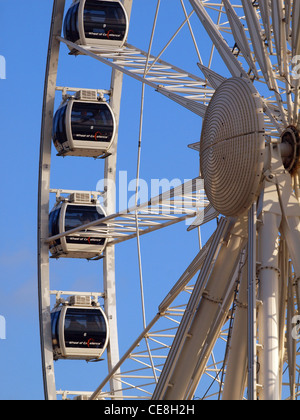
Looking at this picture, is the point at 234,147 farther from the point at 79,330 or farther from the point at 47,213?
the point at 47,213

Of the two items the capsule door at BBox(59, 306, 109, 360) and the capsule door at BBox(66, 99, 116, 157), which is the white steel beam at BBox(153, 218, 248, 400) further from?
the capsule door at BBox(66, 99, 116, 157)

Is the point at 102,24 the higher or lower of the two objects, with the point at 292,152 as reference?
higher

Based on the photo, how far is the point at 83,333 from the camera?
36.2m

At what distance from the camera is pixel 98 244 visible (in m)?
37.9

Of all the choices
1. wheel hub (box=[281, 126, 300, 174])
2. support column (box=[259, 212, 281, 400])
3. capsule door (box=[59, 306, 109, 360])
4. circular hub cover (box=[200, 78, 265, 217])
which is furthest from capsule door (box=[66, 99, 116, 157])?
support column (box=[259, 212, 281, 400])

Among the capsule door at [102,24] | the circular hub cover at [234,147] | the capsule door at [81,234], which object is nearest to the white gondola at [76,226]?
the capsule door at [81,234]

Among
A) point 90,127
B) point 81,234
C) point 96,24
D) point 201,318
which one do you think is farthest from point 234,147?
point 81,234

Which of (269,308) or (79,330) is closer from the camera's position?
(269,308)

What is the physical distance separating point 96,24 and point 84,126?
112 inches

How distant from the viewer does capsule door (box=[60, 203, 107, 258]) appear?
36.8 m

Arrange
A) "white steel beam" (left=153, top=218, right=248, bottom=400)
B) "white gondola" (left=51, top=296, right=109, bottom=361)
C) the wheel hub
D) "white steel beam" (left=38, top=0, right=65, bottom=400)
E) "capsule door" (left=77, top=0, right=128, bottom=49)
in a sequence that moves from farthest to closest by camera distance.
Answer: "white steel beam" (left=38, top=0, right=65, bottom=400), "capsule door" (left=77, top=0, right=128, bottom=49), "white gondola" (left=51, top=296, right=109, bottom=361), "white steel beam" (left=153, top=218, right=248, bottom=400), the wheel hub

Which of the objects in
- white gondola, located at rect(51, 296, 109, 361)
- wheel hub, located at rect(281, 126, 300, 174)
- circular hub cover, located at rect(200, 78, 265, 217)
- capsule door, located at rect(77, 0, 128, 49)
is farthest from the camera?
capsule door, located at rect(77, 0, 128, 49)
